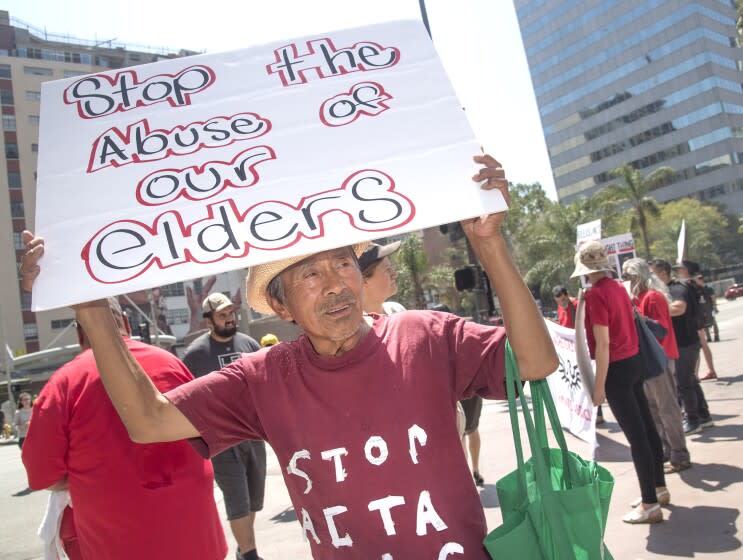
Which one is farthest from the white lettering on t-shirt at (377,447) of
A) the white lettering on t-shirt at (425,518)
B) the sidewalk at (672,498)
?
the sidewalk at (672,498)

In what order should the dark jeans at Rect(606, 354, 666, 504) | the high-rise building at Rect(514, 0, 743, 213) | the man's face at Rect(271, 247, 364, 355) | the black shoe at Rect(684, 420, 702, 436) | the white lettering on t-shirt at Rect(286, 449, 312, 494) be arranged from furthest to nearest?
the high-rise building at Rect(514, 0, 743, 213), the black shoe at Rect(684, 420, 702, 436), the dark jeans at Rect(606, 354, 666, 504), the man's face at Rect(271, 247, 364, 355), the white lettering on t-shirt at Rect(286, 449, 312, 494)

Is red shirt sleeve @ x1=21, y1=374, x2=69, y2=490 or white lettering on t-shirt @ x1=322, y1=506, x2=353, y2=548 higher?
red shirt sleeve @ x1=21, y1=374, x2=69, y2=490

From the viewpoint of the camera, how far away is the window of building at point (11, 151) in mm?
58562

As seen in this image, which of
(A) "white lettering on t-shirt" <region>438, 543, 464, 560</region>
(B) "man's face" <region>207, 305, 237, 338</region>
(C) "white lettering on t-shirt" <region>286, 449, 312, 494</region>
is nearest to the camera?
(A) "white lettering on t-shirt" <region>438, 543, 464, 560</region>

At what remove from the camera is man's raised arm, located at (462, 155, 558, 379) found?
1.68 metres

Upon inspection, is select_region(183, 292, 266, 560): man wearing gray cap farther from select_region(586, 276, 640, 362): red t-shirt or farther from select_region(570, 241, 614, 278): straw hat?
select_region(570, 241, 614, 278): straw hat

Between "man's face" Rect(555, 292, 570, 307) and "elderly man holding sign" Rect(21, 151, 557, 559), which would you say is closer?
"elderly man holding sign" Rect(21, 151, 557, 559)

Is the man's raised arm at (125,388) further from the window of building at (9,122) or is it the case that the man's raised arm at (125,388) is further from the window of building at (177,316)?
the window of building at (9,122)

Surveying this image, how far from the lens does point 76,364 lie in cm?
281

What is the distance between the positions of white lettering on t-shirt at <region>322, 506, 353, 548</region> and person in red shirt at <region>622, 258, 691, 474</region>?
4272mm

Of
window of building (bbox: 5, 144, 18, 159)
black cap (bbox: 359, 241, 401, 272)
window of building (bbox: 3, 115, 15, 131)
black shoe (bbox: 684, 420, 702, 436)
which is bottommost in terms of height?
black shoe (bbox: 684, 420, 702, 436)

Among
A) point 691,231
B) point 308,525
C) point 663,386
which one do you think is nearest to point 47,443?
point 308,525

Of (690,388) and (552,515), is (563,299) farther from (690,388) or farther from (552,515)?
(552,515)

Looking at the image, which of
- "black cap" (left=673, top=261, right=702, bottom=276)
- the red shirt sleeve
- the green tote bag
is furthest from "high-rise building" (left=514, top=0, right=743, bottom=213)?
the green tote bag
